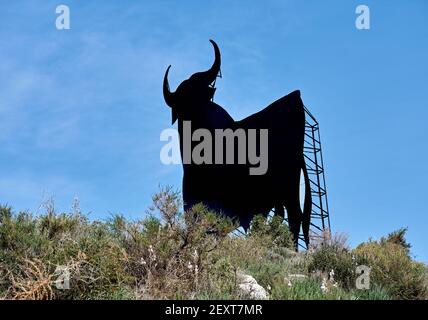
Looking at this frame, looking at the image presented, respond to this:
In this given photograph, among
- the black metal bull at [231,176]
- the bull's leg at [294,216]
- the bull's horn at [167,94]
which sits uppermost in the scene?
the bull's horn at [167,94]

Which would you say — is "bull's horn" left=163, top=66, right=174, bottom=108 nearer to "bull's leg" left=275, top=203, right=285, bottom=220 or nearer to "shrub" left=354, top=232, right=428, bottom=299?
"bull's leg" left=275, top=203, right=285, bottom=220

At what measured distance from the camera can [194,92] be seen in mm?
19516

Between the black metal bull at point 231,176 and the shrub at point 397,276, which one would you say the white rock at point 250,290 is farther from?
the black metal bull at point 231,176

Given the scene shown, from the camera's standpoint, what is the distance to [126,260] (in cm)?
771

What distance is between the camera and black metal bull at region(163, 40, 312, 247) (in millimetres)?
19266

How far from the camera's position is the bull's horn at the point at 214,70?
762 inches

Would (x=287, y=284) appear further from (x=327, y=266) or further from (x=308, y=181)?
(x=308, y=181)

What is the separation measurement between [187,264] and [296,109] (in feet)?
43.2

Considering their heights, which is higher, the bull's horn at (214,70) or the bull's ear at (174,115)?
the bull's horn at (214,70)

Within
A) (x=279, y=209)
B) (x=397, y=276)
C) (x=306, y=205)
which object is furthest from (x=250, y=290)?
(x=306, y=205)

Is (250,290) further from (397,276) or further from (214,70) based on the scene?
(214,70)

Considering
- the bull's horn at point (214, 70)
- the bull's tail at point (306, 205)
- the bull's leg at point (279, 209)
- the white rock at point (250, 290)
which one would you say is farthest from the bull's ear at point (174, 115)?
the white rock at point (250, 290)

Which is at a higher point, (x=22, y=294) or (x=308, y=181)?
(x=308, y=181)
